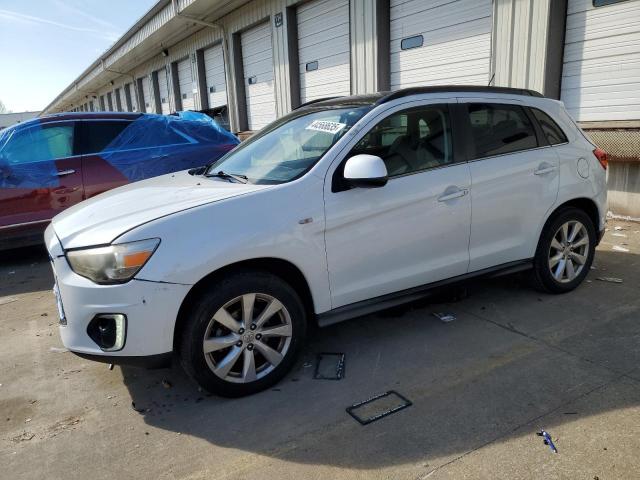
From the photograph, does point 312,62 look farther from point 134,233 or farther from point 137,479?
point 137,479

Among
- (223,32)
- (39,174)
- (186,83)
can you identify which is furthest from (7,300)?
(186,83)

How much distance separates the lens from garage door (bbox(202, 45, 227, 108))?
1565cm

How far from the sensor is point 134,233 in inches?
103

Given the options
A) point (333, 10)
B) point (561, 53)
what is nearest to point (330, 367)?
point (561, 53)

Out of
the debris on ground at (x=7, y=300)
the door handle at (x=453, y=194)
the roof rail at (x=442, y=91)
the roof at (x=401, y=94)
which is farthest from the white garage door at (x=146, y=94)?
the door handle at (x=453, y=194)

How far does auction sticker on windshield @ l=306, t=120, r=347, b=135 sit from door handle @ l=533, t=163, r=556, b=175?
1655 mm

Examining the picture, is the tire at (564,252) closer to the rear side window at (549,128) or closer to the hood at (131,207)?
the rear side window at (549,128)

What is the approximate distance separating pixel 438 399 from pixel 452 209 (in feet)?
4.32

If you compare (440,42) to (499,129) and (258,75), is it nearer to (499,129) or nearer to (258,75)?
(499,129)

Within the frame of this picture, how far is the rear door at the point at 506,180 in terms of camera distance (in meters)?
3.63

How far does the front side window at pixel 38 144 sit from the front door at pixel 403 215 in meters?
4.62

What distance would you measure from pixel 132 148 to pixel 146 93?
768 inches

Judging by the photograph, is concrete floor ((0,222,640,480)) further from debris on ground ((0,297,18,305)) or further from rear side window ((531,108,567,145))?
rear side window ((531,108,567,145))

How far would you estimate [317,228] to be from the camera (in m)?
2.98
